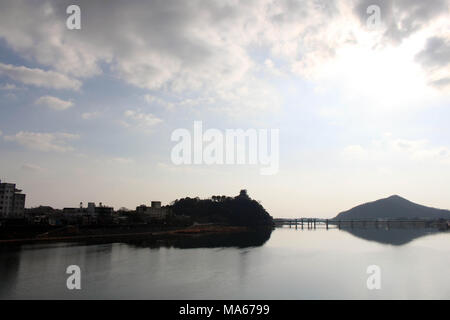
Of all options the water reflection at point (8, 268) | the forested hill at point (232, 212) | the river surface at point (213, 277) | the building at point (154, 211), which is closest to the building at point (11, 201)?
the building at point (154, 211)

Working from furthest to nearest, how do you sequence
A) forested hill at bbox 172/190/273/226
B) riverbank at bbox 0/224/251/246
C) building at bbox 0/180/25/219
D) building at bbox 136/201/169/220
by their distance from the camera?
forested hill at bbox 172/190/273/226, building at bbox 136/201/169/220, building at bbox 0/180/25/219, riverbank at bbox 0/224/251/246

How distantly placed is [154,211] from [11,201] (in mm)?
68976

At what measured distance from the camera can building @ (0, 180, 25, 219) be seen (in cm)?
12169

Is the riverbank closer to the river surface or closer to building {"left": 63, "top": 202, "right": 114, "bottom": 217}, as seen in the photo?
the river surface

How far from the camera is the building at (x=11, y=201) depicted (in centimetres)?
12169

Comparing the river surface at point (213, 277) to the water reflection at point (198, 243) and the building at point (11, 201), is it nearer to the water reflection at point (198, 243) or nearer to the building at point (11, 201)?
the water reflection at point (198, 243)

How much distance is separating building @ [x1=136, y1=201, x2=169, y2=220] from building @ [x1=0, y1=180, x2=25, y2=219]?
178ft

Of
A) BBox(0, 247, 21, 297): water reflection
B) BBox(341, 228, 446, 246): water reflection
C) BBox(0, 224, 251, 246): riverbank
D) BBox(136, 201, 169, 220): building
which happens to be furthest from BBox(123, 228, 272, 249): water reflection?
BBox(136, 201, 169, 220): building

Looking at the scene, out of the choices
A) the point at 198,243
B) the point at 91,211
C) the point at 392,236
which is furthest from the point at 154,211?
the point at 392,236

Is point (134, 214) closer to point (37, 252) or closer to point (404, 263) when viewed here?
point (37, 252)

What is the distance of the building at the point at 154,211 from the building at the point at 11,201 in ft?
178

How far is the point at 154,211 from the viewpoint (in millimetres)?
175875
